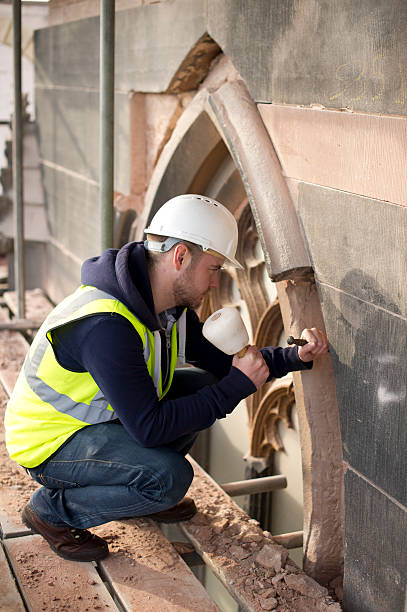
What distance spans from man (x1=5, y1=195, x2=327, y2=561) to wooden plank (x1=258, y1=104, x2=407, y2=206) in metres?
0.39

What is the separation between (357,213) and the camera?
8.66ft

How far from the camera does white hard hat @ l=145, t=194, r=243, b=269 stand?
2979mm

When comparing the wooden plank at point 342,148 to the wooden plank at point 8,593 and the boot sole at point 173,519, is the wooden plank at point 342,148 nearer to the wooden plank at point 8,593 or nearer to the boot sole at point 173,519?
the boot sole at point 173,519

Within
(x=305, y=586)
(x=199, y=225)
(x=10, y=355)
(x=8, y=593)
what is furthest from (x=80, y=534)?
(x=10, y=355)

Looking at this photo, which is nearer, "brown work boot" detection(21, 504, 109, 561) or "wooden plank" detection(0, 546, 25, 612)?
"wooden plank" detection(0, 546, 25, 612)

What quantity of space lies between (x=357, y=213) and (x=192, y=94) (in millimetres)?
2067

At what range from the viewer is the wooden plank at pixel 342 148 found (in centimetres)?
243

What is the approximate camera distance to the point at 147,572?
10.1 feet

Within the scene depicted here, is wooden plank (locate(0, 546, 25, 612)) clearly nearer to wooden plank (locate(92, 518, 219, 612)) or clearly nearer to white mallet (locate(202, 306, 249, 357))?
wooden plank (locate(92, 518, 219, 612))

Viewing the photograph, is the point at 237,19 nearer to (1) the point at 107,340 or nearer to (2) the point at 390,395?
(1) the point at 107,340

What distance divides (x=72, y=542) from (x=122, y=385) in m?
0.81

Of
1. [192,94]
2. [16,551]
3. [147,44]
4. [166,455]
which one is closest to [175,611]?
[166,455]

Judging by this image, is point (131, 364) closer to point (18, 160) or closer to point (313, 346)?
point (313, 346)

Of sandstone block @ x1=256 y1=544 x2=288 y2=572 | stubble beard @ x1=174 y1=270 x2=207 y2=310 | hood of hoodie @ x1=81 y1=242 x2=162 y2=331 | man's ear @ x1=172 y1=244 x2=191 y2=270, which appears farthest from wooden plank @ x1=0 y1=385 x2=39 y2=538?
man's ear @ x1=172 y1=244 x2=191 y2=270
